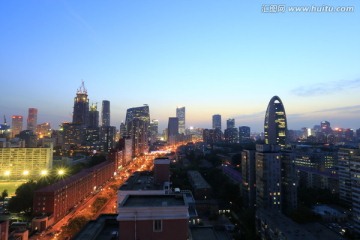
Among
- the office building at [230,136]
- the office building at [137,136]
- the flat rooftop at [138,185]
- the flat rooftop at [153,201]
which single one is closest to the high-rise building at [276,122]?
the flat rooftop at [138,185]

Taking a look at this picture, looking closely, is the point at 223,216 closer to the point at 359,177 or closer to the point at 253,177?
the point at 253,177

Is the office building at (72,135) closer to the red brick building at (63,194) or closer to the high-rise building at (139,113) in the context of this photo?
the high-rise building at (139,113)

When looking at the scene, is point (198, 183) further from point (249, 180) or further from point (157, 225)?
point (157, 225)

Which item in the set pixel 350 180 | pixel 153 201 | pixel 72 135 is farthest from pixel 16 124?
pixel 153 201

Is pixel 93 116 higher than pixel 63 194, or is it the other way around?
pixel 93 116

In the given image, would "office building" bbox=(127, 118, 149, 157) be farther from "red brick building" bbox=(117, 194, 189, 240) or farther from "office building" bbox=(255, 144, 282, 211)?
"red brick building" bbox=(117, 194, 189, 240)

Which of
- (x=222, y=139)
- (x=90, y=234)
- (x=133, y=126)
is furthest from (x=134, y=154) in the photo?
(x=90, y=234)

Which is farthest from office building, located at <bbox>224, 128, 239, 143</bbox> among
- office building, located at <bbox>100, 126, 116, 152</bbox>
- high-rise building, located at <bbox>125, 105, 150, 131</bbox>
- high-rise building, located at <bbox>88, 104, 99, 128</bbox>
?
high-rise building, located at <bbox>88, 104, 99, 128</bbox>
